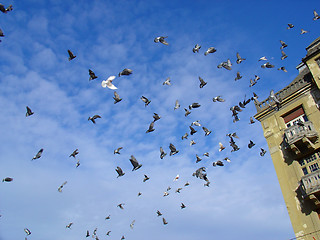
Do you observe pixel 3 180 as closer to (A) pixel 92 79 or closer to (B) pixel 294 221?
(A) pixel 92 79

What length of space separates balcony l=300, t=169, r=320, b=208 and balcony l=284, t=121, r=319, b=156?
7.59 feet

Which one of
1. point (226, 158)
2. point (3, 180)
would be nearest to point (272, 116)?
point (226, 158)

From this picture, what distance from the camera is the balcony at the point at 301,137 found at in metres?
20.7

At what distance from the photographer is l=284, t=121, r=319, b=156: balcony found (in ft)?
67.8

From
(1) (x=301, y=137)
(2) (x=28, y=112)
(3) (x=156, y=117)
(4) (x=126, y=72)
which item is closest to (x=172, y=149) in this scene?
(3) (x=156, y=117)

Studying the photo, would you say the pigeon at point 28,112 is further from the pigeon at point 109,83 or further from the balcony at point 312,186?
the balcony at point 312,186

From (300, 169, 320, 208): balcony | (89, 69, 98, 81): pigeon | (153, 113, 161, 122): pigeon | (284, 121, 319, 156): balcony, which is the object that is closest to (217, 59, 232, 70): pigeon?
A: (153, 113, 161, 122): pigeon

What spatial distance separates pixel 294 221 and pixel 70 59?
20.5 m

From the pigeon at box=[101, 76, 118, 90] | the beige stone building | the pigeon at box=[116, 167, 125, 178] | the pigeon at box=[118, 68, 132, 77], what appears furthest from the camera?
the beige stone building

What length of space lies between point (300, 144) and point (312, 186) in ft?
12.1

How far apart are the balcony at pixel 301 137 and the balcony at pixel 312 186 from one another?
A: 231 cm

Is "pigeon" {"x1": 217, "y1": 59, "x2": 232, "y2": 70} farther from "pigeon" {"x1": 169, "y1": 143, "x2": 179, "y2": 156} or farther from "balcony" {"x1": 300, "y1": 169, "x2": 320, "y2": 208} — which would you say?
"balcony" {"x1": 300, "y1": 169, "x2": 320, "y2": 208}

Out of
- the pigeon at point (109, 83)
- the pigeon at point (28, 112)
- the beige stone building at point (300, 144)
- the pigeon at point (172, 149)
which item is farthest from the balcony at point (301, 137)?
the pigeon at point (28, 112)

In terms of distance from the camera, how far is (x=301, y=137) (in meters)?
20.8
